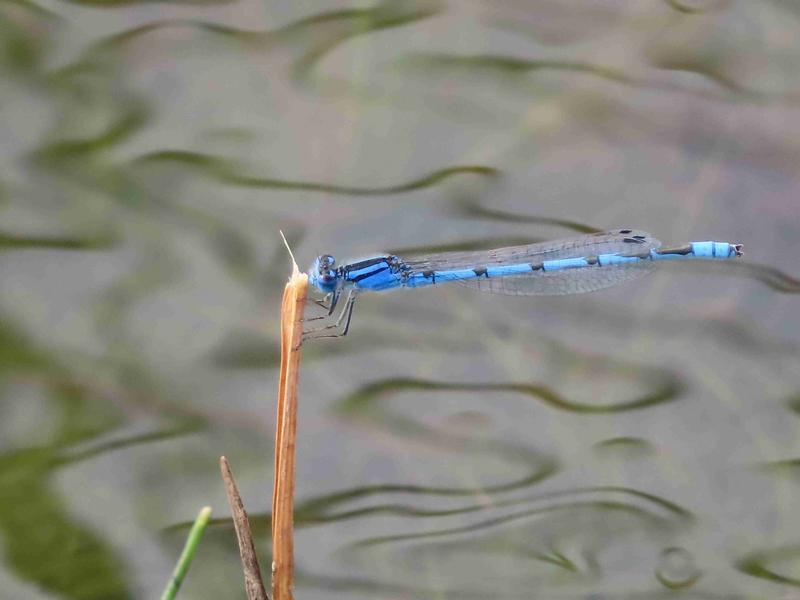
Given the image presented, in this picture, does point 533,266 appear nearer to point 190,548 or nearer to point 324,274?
point 324,274

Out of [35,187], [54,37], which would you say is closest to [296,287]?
[35,187]

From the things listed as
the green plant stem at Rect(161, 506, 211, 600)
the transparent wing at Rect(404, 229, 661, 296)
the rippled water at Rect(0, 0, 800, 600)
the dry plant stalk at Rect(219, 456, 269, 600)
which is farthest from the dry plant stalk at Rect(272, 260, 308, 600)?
the transparent wing at Rect(404, 229, 661, 296)

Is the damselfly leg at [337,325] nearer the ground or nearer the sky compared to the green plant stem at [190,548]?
nearer the sky

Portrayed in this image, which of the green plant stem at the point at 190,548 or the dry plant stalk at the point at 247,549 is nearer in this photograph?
the green plant stem at the point at 190,548

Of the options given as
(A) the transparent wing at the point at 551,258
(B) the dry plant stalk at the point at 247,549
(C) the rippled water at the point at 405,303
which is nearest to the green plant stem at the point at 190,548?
(B) the dry plant stalk at the point at 247,549

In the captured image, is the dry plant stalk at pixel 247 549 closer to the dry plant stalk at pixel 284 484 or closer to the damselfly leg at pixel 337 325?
the dry plant stalk at pixel 284 484

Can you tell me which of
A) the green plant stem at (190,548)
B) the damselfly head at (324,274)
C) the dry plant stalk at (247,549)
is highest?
the damselfly head at (324,274)
